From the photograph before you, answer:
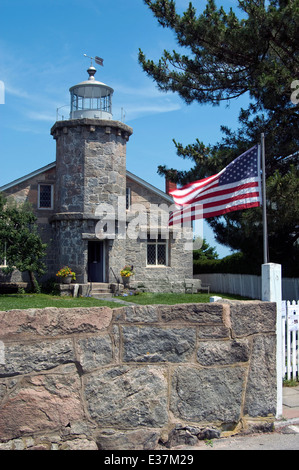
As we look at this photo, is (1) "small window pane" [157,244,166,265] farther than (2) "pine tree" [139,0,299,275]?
Yes

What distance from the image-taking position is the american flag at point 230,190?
294 inches

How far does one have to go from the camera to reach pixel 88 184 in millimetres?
22922

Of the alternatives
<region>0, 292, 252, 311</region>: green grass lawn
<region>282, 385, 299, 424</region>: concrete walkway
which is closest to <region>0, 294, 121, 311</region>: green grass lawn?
<region>0, 292, 252, 311</region>: green grass lawn

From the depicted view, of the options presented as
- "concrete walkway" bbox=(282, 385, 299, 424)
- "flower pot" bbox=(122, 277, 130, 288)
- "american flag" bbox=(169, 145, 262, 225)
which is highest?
"american flag" bbox=(169, 145, 262, 225)

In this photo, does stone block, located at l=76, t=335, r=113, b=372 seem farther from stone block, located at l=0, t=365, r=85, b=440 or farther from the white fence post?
the white fence post

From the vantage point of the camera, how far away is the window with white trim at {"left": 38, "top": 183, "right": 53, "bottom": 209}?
986 inches

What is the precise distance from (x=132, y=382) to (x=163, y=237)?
22020 millimetres

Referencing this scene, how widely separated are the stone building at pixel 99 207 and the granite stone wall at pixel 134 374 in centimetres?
1851

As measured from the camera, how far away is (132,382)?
3.99 meters

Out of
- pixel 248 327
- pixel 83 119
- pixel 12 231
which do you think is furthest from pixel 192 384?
pixel 83 119

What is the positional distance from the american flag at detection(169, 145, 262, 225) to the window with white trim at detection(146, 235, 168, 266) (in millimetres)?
17359

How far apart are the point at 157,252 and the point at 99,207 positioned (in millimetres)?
4659

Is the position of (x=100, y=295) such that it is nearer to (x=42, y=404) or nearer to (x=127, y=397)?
(x=127, y=397)

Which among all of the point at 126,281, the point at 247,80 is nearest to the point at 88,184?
the point at 126,281
